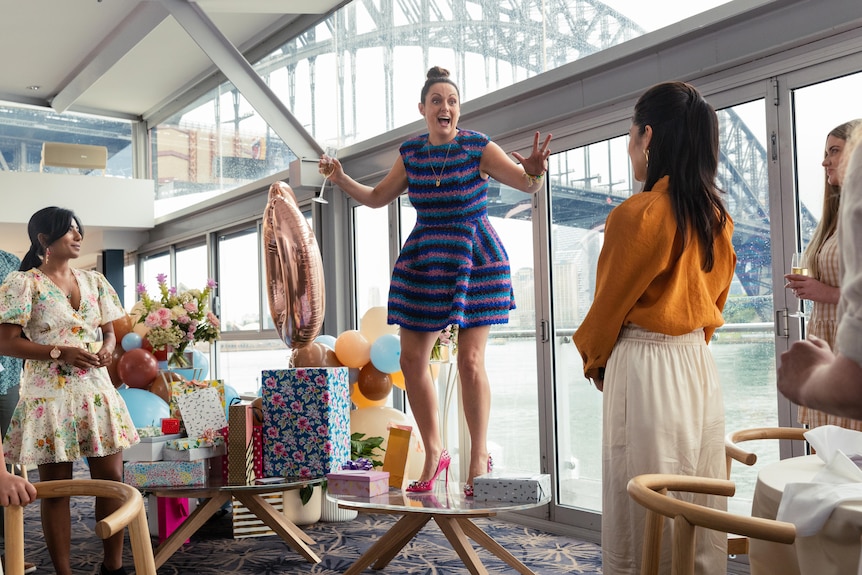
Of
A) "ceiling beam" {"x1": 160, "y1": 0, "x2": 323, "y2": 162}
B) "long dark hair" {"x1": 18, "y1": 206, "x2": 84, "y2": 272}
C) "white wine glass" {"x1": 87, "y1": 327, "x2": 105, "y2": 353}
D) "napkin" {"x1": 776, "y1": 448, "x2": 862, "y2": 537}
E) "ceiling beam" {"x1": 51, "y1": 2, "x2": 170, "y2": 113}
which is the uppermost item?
"ceiling beam" {"x1": 51, "y1": 2, "x2": 170, "y2": 113}

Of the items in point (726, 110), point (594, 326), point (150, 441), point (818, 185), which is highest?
point (726, 110)

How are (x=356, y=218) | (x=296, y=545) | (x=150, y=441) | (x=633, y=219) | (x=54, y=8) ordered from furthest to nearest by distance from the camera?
(x=54, y=8) → (x=356, y=218) → (x=296, y=545) → (x=150, y=441) → (x=633, y=219)

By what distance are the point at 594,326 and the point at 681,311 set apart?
0.20 metres

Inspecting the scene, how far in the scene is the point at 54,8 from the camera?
610 cm

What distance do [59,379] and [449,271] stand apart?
56.5 inches

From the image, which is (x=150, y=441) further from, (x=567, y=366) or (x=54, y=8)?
(x=54, y=8)

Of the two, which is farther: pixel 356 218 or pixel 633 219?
pixel 356 218

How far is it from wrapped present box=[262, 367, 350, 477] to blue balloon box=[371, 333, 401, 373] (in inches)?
33.8

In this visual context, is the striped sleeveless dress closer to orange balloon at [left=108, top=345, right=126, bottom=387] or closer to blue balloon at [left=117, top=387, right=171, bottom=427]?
blue balloon at [left=117, top=387, right=171, bottom=427]

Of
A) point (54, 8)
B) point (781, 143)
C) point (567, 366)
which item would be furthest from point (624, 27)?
point (54, 8)

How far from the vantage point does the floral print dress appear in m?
2.88

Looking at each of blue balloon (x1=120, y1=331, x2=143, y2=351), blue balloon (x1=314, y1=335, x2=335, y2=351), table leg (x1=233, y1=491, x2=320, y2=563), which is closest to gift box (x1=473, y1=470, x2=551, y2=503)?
table leg (x1=233, y1=491, x2=320, y2=563)

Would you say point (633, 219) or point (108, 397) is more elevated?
point (633, 219)

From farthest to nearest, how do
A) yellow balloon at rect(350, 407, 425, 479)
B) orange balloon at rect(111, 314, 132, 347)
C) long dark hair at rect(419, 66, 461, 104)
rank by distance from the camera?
orange balloon at rect(111, 314, 132, 347) < yellow balloon at rect(350, 407, 425, 479) < long dark hair at rect(419, 66, 461, 104)
